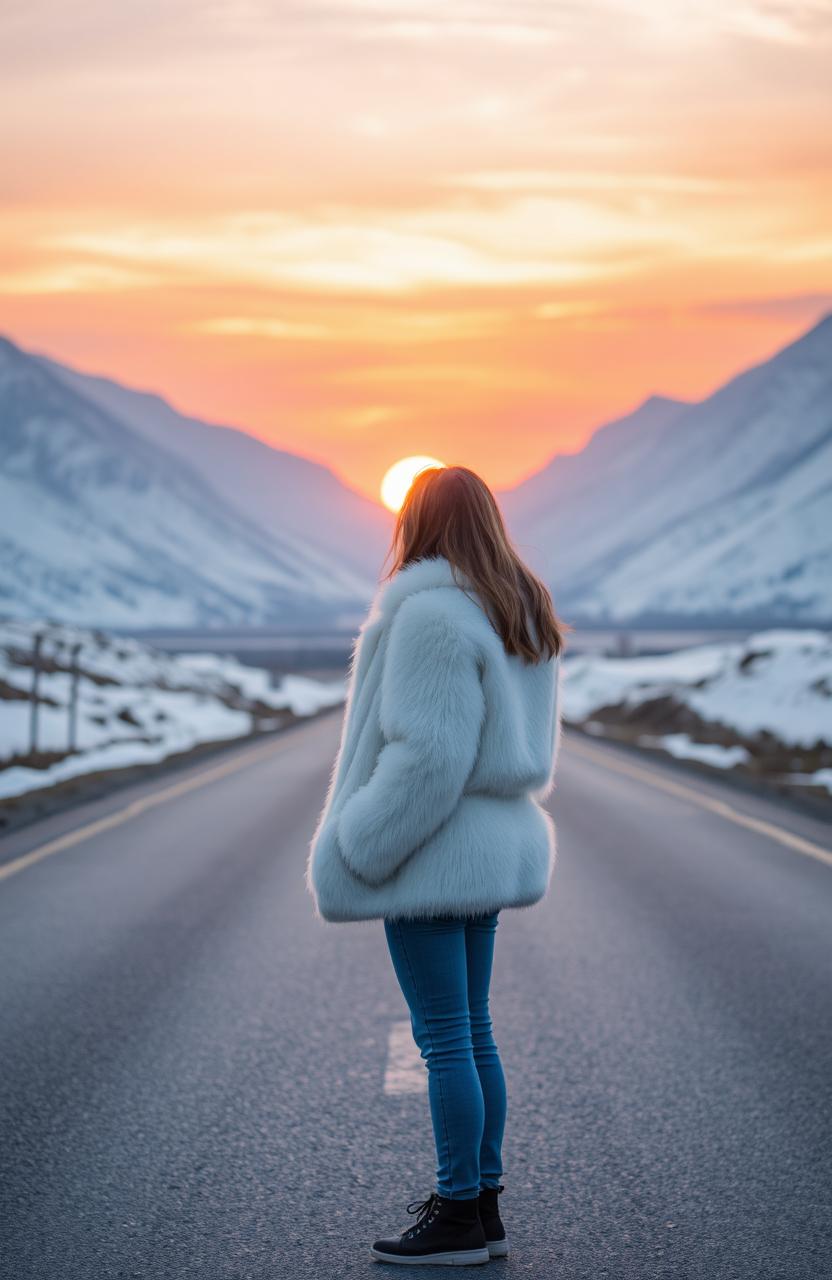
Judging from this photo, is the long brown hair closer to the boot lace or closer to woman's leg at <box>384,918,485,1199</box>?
woman's leg at <box>384,918,485,1199</box>

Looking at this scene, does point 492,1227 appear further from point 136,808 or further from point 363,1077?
point 136,808

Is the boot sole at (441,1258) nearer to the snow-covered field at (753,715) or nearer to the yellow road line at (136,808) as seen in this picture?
the yellow road line at (136,808)

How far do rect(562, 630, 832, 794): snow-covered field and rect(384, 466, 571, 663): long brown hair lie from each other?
14.9 meters

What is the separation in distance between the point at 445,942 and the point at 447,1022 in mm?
217

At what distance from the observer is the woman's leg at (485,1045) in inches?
166

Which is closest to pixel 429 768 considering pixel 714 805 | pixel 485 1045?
pixel 485 1045

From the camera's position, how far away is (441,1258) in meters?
4.20

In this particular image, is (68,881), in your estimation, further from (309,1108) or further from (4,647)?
(4,647)

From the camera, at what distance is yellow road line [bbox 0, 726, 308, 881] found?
1213cm

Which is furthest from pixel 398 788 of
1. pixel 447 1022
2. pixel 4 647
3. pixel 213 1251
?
pixel 4 647

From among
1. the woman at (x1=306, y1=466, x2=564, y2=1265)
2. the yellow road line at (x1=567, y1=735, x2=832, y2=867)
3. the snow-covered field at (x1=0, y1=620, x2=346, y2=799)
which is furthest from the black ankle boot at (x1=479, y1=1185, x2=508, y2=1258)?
the snow-covered field at (x1=0, y1=620, x2=346, y2=799)

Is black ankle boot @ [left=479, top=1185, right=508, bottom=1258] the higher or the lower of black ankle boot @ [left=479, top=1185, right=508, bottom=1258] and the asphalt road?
the higher

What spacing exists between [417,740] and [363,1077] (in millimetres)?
2640

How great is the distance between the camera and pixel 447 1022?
4.10m
